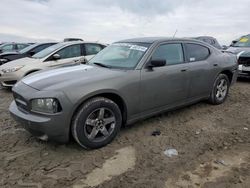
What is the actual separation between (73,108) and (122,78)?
2.94 ft

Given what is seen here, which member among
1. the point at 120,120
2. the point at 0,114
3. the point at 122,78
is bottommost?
the point at 0,114

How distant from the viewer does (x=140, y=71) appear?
392cm

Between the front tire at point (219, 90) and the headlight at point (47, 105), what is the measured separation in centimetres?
351

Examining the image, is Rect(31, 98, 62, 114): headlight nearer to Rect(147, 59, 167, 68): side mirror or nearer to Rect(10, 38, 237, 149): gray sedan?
Rect(10, 38, 237, 149): gray sedan

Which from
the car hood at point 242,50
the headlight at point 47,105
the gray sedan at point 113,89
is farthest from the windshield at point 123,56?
the car hood at point 242,50

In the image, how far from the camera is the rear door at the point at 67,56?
7.44 metres

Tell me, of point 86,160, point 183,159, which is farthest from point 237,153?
point 86,160

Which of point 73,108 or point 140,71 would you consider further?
point 140,71

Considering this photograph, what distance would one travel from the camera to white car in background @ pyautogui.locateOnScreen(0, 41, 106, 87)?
706 centimetres

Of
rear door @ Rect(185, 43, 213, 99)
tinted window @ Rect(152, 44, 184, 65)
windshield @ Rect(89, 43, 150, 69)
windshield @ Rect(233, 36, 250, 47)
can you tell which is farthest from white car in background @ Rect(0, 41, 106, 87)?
windshield @ Rect(233, 36, 250, 47)

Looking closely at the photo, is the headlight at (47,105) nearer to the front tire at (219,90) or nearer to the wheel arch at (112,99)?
the wheel arch at (112,99)

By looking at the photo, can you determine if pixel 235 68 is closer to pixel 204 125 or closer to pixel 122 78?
pixel 204 125

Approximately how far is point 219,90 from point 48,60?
4.78 metres

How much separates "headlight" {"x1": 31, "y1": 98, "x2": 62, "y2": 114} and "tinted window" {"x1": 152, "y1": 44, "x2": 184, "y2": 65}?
1.81 m
